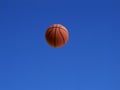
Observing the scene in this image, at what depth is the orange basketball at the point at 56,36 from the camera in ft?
40.4

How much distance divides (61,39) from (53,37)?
1.16ft

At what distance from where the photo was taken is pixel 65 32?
12734 millimetres

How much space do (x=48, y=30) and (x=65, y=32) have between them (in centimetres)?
75

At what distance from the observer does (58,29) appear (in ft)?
41.8

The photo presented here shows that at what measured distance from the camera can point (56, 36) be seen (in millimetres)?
12375

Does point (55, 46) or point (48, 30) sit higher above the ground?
point (48, 30)

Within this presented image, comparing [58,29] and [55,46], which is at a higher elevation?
[58,29]

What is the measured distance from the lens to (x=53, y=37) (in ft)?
40.5

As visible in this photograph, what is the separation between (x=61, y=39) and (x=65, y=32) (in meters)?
0.48

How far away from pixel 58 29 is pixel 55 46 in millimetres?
811

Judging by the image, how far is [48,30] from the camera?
1281 cm

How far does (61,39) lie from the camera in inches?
489

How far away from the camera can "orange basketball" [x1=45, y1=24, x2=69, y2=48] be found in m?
12.3

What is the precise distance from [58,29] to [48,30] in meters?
0.44
